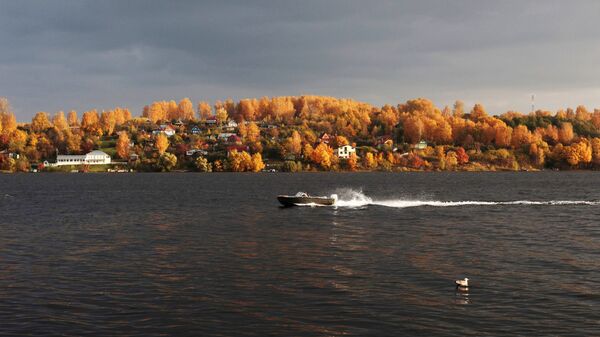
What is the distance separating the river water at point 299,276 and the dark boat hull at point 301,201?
59.9 ft

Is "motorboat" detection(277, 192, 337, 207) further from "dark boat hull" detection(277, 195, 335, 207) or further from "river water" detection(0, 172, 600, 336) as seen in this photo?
"river water" detection(0, 172, 600, 336)

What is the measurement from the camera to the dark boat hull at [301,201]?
320ft

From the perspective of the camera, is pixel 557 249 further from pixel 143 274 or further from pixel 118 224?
pixel 118 224

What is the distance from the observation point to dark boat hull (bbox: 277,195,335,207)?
97500 mm

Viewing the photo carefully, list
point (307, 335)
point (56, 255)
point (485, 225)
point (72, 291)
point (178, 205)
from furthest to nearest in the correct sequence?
point (178, 205) < point (485, 225) < point (56, 255) < point (72, 291) < point (307, 335)

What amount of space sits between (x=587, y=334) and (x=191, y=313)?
20894 mm

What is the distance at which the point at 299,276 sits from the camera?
41094 mm

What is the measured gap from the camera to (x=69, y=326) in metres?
29.3

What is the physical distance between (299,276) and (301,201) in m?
57.2

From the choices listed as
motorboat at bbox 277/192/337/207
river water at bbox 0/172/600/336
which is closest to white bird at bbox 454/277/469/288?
river water at bbox 0/172/600/336

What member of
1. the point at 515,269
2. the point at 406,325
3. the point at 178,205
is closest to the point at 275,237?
the point at 515,269

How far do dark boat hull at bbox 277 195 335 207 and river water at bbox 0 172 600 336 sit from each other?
18.2m

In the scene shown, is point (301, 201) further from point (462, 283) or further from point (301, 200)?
point (462, 283)

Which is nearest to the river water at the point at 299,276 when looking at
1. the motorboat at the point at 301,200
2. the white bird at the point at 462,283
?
the white bird at the point at 462,283
